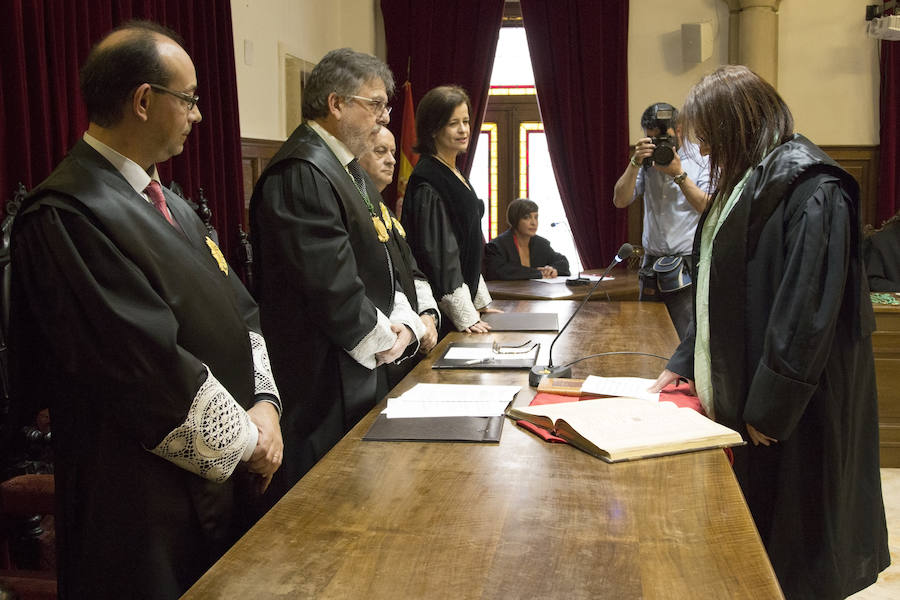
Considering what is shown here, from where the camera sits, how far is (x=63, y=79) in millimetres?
3033

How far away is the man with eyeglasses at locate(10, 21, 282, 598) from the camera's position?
55.1 inches

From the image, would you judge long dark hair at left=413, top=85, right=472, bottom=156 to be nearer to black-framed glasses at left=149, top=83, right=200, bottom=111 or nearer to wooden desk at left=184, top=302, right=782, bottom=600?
black-framed glasses at left=149, top=83, right=200, bottom=111

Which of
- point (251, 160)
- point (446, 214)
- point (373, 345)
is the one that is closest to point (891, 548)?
point (446, 214)

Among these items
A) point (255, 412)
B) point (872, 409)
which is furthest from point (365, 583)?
point (872, 409)

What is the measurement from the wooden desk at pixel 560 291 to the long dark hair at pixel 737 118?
2.04 metres

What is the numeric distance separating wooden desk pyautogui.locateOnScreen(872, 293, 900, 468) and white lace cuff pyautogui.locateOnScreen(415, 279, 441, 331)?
7.31 feet

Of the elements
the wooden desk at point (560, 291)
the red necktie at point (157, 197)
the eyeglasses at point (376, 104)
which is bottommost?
the wooden desk at point (560, 291)

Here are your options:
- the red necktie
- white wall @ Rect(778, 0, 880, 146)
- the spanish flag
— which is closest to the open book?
the red necktie

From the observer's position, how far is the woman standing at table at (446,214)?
3.12m

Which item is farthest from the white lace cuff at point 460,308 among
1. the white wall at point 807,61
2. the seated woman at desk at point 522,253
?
the white wall at point 807,61

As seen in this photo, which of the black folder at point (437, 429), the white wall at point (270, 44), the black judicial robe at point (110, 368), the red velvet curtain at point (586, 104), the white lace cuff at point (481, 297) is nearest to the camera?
the black judicial robe at point (110, 368)

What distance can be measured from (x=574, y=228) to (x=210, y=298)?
17.0 ft

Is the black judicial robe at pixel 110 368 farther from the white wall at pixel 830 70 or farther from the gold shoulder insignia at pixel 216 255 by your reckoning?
the white wall at pixel 830 70

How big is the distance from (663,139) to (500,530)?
2.78 metres
